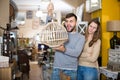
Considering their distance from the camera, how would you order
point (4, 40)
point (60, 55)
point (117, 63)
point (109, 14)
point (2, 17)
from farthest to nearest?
1. point (2, 17)
2. point (4, 40)
3. point (109, 14)
4. point (117, 63)
5. point (60, 55)

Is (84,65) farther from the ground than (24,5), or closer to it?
closer to it

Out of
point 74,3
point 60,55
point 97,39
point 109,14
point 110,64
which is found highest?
point 74,3

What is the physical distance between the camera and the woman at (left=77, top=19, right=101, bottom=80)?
228 centimetres

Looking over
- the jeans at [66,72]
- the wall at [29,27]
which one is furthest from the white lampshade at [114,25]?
the wall at [29,27]

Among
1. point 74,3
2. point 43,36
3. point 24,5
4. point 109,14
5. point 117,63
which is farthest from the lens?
point 24,5

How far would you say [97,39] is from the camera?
230 cm

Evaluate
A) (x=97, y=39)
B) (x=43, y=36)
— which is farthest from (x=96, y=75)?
(x=43, y=36)

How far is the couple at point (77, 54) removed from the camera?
6.98 feet

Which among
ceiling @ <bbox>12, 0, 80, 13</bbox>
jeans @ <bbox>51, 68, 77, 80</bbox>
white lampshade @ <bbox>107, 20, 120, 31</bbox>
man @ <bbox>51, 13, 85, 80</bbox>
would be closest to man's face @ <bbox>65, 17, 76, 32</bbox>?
man @ <bbox>51, 13, 85, 80</bbox>

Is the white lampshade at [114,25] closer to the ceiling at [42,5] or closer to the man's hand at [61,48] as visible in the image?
the man's hand at [61,48]

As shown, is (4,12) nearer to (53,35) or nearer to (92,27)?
(92,27)

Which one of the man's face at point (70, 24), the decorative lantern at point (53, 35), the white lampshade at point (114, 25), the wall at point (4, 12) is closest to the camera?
the decorative lantern at point (53, 35)

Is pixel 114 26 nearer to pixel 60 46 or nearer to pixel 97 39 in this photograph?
pixel 97 39

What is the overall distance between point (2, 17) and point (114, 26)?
2483 millimetres
